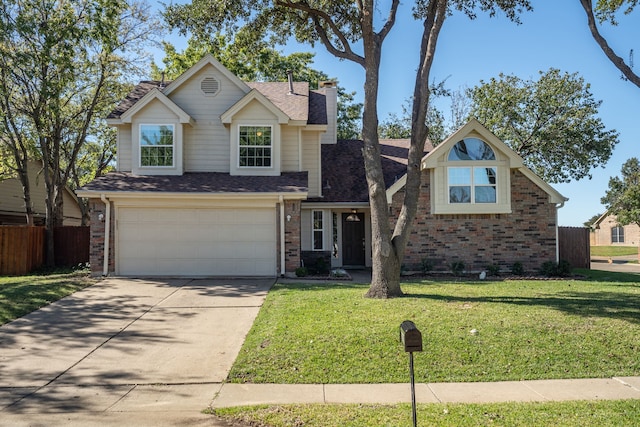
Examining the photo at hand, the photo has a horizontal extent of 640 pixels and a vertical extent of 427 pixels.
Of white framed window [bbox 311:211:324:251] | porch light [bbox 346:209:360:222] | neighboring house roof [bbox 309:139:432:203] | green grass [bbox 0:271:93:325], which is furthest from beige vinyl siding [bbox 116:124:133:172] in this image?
porch light [bbox 346:209:360:222]

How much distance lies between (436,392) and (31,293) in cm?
1008

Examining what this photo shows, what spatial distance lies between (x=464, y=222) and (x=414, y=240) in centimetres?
181

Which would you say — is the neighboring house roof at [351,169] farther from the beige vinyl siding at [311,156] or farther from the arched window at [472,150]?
the arched window at [472,150]

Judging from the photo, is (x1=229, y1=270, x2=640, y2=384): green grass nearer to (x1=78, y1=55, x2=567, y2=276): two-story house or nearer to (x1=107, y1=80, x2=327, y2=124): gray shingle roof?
(x1=78, y1=55, x2=567, y2=276): two-story house

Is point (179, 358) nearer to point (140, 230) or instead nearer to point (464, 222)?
point (140, 230)

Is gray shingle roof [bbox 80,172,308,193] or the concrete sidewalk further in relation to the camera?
gray shingle roof [bbox 80,172,308,193]

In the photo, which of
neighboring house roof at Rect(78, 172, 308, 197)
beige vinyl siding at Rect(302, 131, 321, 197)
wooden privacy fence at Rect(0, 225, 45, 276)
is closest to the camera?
neighboring house roof at Rect(78, 172, 308, 197)

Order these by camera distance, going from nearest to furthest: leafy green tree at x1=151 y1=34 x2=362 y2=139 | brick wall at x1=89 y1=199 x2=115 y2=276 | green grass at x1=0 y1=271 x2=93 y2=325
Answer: green grass at x1=0 y1=271 x2=93 y2=325 → brick wall at x1=89 y1=199 x2=115 y2=276 → leafy green tree at x1=151 y1=34 x2=362 y2=139

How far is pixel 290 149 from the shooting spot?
647 inches

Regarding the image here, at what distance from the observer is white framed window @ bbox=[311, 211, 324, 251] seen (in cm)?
1778

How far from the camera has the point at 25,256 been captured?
16.9 m

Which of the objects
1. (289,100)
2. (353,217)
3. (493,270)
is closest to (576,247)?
(493,270)

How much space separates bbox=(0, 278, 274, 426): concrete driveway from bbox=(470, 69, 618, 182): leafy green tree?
65.6ft

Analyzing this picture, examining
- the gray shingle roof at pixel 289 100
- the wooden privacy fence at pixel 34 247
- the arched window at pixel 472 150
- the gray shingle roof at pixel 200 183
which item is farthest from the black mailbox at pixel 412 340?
the wooden privacy fence at pixel 34 247
